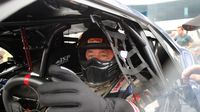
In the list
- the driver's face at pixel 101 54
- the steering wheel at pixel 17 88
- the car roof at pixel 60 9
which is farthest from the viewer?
the driver's face at pixel 101 54

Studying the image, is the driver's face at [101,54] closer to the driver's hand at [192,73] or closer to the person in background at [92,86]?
the person in background at [92,86]

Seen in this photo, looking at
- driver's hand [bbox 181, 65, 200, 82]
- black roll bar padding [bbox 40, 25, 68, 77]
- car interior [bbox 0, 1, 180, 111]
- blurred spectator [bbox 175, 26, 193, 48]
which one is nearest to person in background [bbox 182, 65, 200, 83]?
driver's hand [bbox 181, 65, 200, 82]

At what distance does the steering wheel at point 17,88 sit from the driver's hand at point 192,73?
675 mm

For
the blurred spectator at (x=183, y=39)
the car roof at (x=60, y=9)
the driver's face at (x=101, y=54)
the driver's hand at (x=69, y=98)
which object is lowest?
the blurred spectator at (x=183, y=39)

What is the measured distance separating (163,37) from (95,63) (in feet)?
1.28

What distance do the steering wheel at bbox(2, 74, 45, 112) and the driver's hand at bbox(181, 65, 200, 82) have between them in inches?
26.6

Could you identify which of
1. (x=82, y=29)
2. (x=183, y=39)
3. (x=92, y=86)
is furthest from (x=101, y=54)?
(x=183, y=39)

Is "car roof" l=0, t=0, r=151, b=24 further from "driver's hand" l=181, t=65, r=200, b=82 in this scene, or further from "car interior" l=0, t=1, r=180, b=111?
"driver's hand" l=181, t=65, r=200, b=82

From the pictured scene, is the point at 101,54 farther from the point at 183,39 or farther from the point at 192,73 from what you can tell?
the point at 183,39

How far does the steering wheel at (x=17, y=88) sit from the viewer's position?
50.6 inches

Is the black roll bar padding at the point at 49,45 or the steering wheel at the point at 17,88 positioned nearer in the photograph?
the steering wheel at the point at 17,88

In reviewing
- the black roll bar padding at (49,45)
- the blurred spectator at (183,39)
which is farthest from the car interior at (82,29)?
the blurred spectator at (183,39)

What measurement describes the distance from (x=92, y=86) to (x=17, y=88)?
44cm

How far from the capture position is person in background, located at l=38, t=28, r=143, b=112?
3.74 ft
